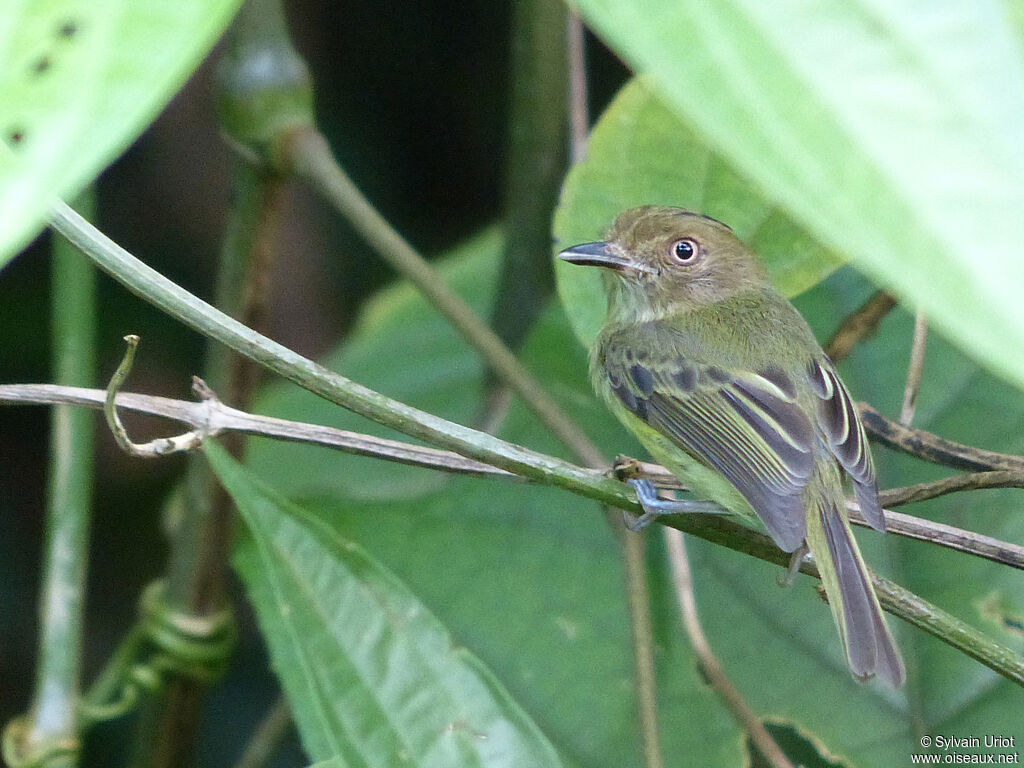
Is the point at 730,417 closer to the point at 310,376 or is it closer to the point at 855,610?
the point at 855,610

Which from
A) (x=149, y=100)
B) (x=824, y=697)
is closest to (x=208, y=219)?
(x=824, y=697)

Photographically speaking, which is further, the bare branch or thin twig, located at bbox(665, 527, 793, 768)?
thin twig, located at bbox(665, 527, 793, 768)

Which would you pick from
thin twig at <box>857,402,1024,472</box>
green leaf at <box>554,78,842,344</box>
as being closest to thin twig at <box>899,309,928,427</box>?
thin twig at <box>857,402,1024,472</box>

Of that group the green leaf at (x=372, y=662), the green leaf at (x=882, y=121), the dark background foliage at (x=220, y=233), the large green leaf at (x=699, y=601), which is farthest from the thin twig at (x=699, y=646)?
the dark background foliage at (x=220, y=233)

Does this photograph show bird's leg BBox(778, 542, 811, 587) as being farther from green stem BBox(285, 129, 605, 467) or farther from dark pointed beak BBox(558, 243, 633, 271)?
dark pointed beak BBox(558, 243, 633, 271)

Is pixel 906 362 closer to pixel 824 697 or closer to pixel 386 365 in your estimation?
pixel 824 697

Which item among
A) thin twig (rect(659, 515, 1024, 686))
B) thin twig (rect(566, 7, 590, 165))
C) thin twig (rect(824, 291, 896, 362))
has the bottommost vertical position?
thin twig (rect(659, 515, 1024, 686))

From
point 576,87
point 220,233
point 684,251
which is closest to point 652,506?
point 576,87
